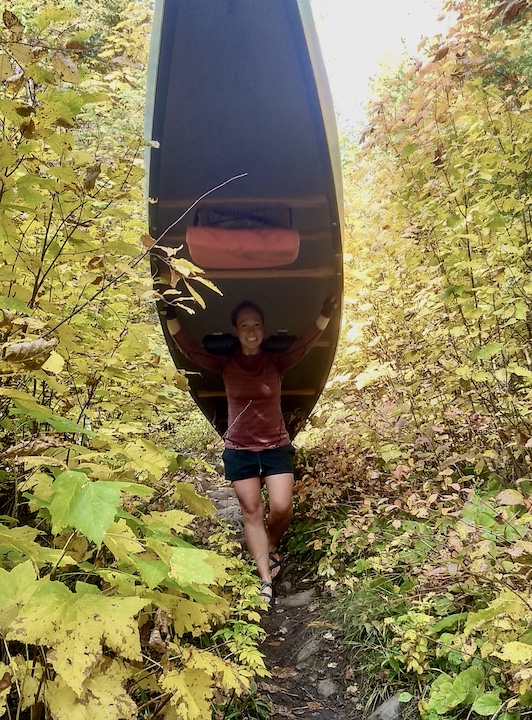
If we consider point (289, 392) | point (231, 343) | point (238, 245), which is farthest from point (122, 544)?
point (289, 392)

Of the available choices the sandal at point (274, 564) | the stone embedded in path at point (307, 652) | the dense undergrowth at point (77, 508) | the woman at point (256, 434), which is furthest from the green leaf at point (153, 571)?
the sandal at point (274, 564)

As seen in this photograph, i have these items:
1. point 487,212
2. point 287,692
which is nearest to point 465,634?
point 287,692

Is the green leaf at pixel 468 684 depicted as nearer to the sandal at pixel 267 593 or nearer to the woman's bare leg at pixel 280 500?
the sandal at pixel 267 593

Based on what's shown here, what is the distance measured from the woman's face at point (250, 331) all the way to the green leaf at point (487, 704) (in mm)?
2060

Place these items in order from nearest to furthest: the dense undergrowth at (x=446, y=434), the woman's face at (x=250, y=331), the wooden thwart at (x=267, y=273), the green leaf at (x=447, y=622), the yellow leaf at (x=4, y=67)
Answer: the yellow leaf at (x=4, y=67) → the dense undergrowth at (x=446, y=434) → the green leaf at (x=447, y=622) → the woman's face at (x=250, y=331) → the wooden thwart at (x=267, y=273)

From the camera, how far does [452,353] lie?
2.50m

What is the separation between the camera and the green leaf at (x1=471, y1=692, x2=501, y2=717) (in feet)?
4.17

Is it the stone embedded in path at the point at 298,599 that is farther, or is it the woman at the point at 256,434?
the woman at the point at 256,434

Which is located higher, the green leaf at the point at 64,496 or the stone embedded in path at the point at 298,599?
the green leaf at the point at 64,496

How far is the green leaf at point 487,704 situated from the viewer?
50.1 inches

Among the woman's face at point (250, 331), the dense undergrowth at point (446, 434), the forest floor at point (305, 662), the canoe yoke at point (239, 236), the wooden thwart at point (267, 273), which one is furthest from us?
the wooden thwart at point (267, 273)

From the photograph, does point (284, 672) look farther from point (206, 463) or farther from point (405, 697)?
point (206, 463)

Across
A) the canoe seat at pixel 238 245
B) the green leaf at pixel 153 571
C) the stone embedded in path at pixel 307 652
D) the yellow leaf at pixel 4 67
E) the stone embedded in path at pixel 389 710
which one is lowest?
the stone embedded in path at pixel 307 652

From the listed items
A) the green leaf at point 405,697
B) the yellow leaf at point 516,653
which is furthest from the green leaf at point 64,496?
the green leaf at point 405,697
